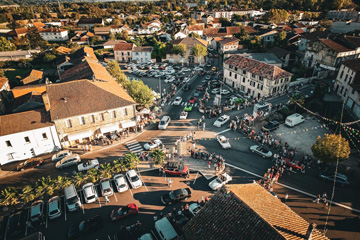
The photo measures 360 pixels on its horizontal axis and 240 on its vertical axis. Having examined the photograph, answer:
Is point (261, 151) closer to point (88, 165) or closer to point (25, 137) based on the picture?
point (88, 165)

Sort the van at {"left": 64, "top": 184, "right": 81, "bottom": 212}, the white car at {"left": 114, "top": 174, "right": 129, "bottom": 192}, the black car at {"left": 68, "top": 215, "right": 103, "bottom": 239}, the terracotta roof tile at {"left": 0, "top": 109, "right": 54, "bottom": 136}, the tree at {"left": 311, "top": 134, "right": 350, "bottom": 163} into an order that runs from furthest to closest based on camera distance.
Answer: the terracotta roof tile at {"left": 0, "top": 109, "right": 54, "bottom": 136}, the tree at {"left": 311, "top": 134, "right": 350, "bottom": 163}, the white car at {"left": 114, "top": 174, "right": 129, "bottom": 192}, the van at {"left": 64, "top": 184, "right": 81, "bottom": 212}, the black car at {"left": 68, "top": 215, "right": 103, "bottom": 239}

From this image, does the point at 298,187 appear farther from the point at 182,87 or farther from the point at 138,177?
the point at 182,87

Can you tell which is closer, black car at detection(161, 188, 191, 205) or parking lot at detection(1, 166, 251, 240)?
parking lot at detection(1, 166, 251, 240)

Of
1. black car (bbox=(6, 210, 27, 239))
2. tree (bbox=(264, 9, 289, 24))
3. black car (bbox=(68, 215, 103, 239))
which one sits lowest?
black car (bbox=(6, 210, 27, 239))

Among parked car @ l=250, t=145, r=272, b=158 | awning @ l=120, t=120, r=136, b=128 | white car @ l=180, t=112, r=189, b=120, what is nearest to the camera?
parked car @ l=250, t=145, r=272, b=158

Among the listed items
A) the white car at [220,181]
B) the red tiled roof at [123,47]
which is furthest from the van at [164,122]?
the red tiled roof at [123,47]

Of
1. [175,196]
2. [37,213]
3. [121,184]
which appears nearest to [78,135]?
[121,184]

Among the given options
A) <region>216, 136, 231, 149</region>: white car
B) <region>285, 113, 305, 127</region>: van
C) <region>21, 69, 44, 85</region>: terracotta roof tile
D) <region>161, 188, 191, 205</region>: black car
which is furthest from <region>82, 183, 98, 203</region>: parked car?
<region>21, 69, 44, 85</region>: terracotta roof tile

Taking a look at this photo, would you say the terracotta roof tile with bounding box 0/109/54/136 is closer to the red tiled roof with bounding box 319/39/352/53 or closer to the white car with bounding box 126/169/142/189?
the white car with bounding box 126/169/142/189

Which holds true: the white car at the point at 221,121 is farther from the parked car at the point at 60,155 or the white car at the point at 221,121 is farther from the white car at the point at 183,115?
the parked car at the point at 60,155
